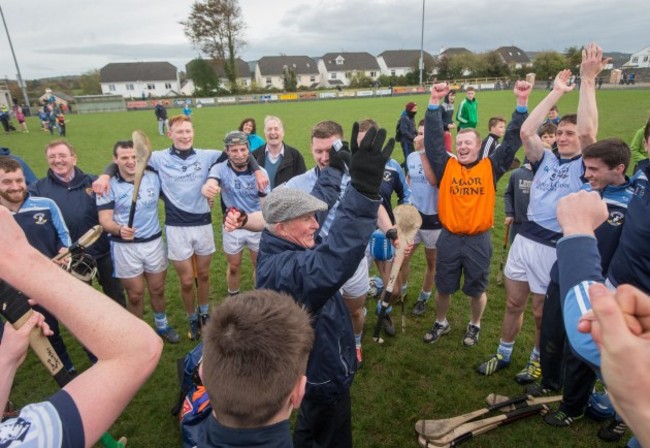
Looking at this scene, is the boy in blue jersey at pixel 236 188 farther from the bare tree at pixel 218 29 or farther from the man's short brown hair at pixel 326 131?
the bare tree at pixel 218 29

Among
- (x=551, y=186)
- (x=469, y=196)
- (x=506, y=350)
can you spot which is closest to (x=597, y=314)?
(x=551, y=186)

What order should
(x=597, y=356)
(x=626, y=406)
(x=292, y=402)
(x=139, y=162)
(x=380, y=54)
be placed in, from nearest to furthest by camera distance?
(x=626, y=406), (x=597, y=356), (x=292, y=402), (x=139, y=162), (x=380, y=54)

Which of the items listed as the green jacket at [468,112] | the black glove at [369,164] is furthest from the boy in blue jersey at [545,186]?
the green jacket at [468,112]

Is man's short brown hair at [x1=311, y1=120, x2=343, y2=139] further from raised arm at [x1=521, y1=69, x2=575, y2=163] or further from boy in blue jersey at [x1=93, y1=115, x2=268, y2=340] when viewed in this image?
raised arm at [x1=521, y1=69, x2=575, y2=163]

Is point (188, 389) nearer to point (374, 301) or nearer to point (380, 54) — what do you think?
point (374, 301)

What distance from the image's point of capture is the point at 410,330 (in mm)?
5180

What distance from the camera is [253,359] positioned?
139cm

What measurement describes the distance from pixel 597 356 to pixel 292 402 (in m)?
1.10

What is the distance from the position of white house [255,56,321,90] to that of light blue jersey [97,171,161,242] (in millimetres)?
81965

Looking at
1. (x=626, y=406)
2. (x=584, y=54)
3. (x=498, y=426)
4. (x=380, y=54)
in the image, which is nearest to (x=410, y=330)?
(x=498, y=426)

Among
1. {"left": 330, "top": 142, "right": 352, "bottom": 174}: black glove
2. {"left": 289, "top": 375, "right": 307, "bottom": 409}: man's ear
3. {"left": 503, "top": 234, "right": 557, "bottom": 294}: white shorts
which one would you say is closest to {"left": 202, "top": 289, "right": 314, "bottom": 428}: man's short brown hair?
{"left": 289, "top": 375, "right": 307, "bottom": 409}: man's ear

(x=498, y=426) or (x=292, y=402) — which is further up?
(x=292, y=402)

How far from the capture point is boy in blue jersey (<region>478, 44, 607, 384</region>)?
3600mm

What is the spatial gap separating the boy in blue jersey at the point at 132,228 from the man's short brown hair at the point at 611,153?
469cm
